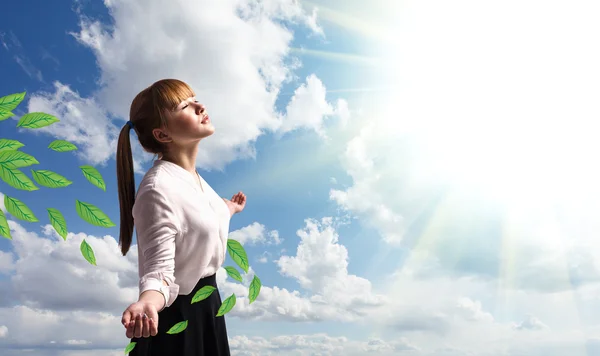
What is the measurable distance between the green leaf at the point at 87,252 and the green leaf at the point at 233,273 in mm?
897

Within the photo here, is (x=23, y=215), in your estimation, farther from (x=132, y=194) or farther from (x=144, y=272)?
(x=144, y=272)

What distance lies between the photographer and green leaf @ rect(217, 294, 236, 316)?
342cm

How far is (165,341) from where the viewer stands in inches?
127

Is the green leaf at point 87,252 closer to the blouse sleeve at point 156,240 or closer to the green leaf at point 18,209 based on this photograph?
the green leaf at point 18,209

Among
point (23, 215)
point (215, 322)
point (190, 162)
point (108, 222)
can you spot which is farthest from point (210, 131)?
point (23, 215)

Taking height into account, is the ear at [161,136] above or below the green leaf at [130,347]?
above

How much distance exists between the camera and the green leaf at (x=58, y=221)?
3842 mm

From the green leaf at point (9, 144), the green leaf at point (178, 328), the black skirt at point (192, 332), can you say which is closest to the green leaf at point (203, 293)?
the black skirt at point (192, 332)

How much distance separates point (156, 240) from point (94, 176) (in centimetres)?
103

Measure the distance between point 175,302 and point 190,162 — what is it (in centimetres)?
93

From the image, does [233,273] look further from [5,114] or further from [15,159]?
[5,114]

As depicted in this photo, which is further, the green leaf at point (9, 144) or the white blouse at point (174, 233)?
the green leaf at point (9, 144)

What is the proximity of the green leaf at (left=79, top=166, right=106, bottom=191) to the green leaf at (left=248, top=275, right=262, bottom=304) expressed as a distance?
47.4 inches

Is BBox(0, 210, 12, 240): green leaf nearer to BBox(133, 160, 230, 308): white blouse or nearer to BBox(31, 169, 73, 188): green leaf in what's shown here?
BBox(31, 169, 73, 188): green leaf
